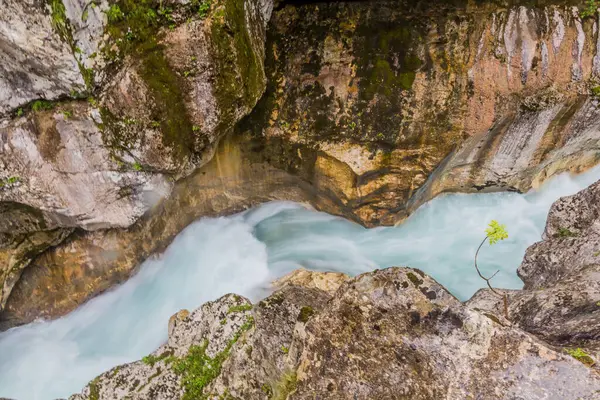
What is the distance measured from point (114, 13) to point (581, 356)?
6.15m

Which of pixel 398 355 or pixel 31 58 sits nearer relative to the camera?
pixel 398 355

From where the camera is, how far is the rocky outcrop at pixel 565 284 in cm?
365

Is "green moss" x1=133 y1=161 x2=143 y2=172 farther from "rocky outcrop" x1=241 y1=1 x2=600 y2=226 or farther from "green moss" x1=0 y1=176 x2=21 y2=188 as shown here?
"rocky outcrop" x1=241 y1=1 x2=600 y2=226

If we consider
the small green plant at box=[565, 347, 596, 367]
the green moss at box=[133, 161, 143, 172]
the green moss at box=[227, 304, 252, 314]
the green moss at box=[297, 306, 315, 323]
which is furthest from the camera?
the green moss at box=[133, 161, 143, 172]

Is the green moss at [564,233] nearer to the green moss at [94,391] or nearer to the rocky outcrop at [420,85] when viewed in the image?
the rocky outcrop at [420,85]

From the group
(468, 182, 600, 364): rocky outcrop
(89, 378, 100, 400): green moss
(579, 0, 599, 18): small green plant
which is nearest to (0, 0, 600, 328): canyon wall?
(579, 0, 599, 18): small green plant

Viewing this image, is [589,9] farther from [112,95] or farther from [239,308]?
[112,95]

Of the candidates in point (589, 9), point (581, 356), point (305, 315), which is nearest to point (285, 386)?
point (305, 315)

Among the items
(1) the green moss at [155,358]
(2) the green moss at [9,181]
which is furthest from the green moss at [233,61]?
(1) the green moss at [155,358]

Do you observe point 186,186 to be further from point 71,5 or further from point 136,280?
point 71,5

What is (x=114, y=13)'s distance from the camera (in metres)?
4.89

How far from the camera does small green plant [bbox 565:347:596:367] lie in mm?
3010

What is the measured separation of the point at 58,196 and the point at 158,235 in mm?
2615

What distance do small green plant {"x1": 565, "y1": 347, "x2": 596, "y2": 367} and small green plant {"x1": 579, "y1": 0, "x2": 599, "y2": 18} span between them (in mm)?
5846
